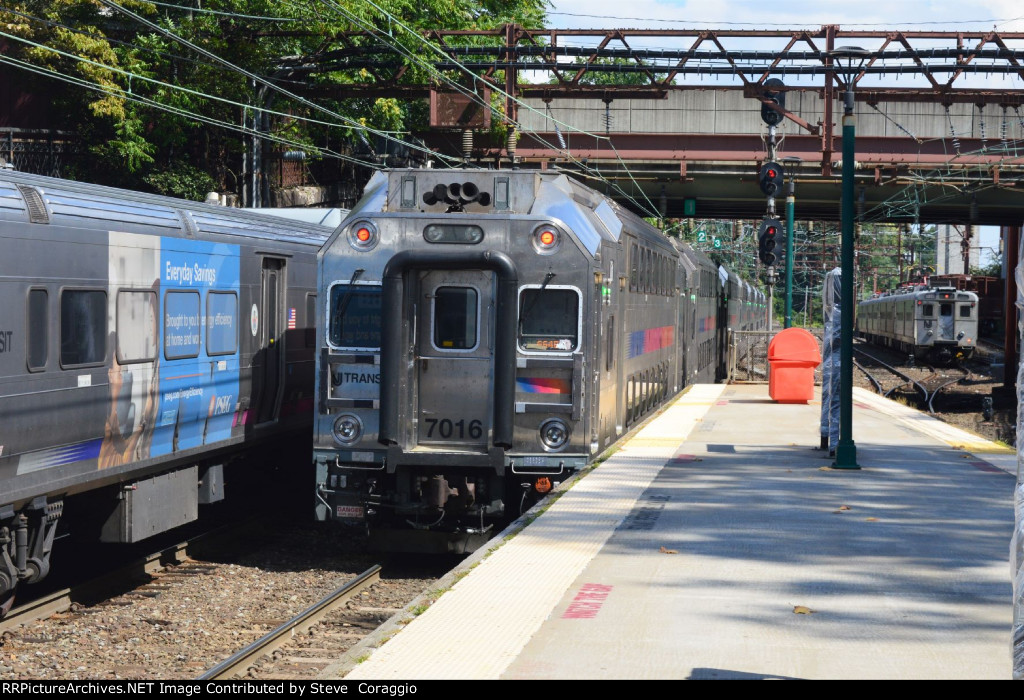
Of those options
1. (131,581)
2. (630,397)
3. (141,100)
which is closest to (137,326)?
(131,581)

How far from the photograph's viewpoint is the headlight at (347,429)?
11.6 m

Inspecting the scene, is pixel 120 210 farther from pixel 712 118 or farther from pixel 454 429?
pixel 712 118

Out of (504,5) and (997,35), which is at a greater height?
(504,5)

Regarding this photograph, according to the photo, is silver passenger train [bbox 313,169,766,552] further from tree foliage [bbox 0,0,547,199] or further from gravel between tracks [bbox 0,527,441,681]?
tree foliage [bbox 0,0,547,199]

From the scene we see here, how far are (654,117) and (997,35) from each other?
1162 centimetres

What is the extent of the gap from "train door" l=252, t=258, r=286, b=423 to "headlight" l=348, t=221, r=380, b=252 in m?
2.76

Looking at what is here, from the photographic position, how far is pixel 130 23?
99.3 ft

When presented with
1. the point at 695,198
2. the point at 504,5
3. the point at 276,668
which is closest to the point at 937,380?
the point at 695,198

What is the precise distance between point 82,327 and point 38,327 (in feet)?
2.26

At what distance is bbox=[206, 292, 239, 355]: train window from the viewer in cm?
1269

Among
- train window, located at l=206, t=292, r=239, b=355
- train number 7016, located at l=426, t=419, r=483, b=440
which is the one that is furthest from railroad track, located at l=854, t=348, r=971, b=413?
train window, located at l=206, t=292, r=239, b=355

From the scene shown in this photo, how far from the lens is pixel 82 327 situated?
1019 centimetres
